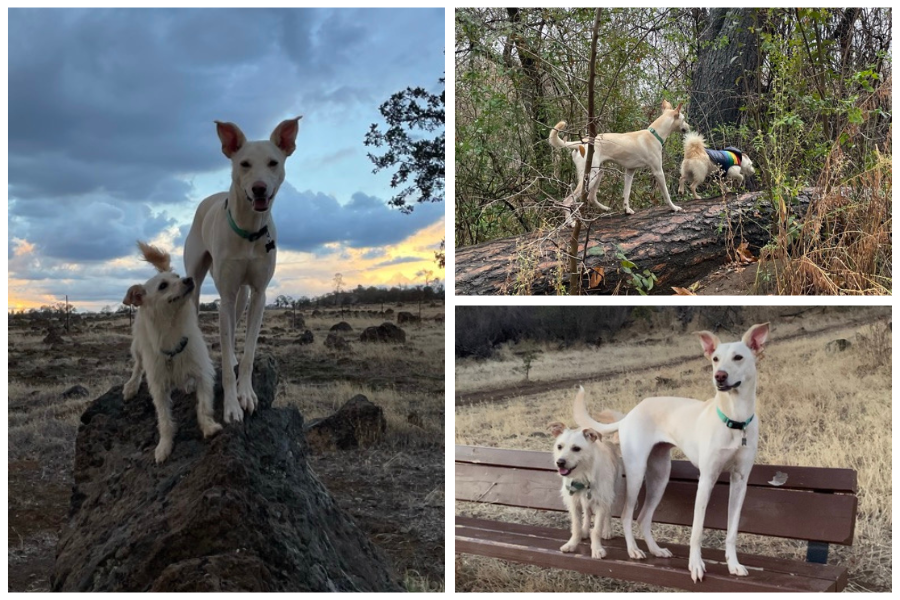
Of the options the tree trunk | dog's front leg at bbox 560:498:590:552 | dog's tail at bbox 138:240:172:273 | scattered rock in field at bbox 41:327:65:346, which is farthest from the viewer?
scattered rock in field at bbox 41:327:65:346

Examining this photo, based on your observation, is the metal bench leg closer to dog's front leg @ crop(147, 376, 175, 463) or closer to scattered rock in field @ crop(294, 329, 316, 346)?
dog's front leg @ crop(147, 376, 175, 463)

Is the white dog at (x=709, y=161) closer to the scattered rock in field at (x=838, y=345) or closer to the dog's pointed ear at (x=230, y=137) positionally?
the scattered rock in field at (x=838, y=345)

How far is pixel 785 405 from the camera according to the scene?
14.7 feet

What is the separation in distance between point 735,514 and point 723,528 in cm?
28

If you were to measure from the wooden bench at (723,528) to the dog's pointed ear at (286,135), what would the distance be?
6.04ft

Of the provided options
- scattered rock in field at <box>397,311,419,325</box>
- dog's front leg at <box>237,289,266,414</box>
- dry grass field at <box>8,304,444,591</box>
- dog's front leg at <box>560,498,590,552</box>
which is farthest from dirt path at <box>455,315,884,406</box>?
scattered rock in field at <box>397,311,419,325</box>

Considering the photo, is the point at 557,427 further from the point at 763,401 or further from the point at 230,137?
the point at 230,137

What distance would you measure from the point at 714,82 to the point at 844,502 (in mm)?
2413

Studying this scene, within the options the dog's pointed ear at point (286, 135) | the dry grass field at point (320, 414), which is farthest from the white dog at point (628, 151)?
the dry grass field at point (320, 414)

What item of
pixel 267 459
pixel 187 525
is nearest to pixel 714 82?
pixel 267 459

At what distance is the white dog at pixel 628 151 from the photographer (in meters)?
4.04

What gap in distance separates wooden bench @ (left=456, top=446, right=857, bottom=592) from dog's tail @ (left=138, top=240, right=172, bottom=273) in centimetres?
185

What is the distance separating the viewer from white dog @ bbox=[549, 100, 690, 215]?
404 cm

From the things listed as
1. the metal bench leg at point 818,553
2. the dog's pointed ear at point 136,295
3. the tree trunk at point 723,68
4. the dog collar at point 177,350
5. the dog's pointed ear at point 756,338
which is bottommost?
the metal bench leg at point 818,553
